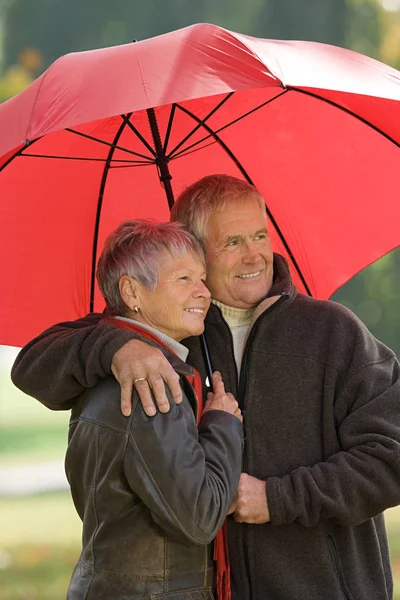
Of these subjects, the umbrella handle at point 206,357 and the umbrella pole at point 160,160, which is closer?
the umbrella handle at point 206,357

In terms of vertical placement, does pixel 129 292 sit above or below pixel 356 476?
above

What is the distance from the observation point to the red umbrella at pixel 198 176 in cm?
325

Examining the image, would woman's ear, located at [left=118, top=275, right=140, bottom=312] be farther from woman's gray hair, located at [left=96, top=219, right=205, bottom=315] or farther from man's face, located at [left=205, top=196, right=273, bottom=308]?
man's face, located at [left=205, top=196, right=273, bottom=308]

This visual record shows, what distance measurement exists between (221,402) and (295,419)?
8.6 inches

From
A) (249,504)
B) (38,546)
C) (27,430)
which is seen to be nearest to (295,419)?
(249,504)

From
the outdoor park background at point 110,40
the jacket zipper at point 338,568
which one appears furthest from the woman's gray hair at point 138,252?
the outdoor park background at point 110,40

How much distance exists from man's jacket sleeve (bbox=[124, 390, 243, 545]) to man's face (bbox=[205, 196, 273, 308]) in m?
0.60

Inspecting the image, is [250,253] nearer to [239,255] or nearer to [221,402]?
[239,255]

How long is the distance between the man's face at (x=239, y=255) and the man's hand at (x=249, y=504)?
538 millimetres

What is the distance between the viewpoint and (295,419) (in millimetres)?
2707

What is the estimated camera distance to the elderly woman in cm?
231

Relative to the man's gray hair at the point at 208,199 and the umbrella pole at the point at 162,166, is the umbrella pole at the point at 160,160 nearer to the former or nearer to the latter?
the umbrella pole at the point at 162,166

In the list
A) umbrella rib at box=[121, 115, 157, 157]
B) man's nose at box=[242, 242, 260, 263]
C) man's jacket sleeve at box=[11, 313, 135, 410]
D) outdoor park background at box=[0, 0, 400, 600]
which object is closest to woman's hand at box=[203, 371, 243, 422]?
man's jacket sleeve at box=[11, 313, 135, 410]

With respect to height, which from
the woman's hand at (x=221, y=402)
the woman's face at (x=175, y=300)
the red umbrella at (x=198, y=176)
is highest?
the red umbrella at (x=198, y=176)
